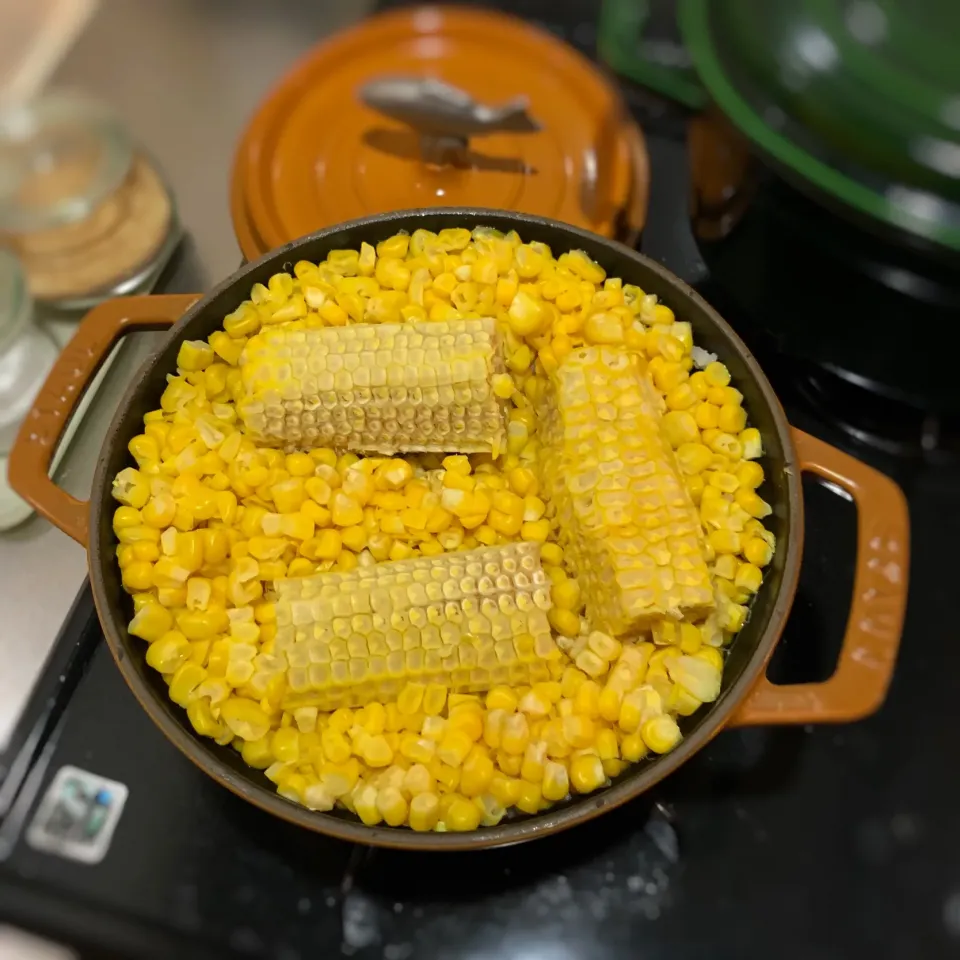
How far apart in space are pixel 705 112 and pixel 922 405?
A: 0.45m

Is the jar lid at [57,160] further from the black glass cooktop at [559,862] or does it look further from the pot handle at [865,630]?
the pot handle at [865,630]

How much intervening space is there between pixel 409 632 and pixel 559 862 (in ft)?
1.08

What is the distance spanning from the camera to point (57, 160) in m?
1.29

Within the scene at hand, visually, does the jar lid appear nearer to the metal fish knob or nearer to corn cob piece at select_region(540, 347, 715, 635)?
the metal fish knob

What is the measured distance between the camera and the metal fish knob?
108cm

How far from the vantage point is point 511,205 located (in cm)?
115

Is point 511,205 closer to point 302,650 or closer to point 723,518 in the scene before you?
point 723,518

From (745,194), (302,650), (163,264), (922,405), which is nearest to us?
(302,650)

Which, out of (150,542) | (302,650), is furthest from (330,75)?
(302,650)

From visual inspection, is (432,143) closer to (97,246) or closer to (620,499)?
(97,246)

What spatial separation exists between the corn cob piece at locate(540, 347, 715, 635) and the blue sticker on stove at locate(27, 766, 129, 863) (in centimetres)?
56

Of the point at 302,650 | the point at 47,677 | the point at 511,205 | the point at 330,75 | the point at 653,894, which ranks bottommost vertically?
the point at 653,894

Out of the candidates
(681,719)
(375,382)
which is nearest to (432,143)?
(375,382)

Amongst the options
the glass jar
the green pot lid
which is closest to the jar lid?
the glass jar
